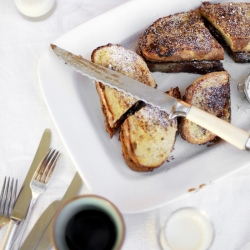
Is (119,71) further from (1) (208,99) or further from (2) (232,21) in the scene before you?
(2) (232,21)

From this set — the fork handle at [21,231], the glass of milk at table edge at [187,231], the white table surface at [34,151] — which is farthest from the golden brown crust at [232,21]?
the fork handle at [21,231]

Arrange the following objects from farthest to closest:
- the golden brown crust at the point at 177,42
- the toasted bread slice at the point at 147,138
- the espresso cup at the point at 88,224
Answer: the golden brown crust at the point at 177,42
the toasted bread slice at the point at 147,138
the espresso cup at the point at 88,224

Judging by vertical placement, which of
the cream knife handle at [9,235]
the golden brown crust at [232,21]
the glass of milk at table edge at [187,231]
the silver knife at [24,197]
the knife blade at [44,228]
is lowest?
the glass of milk at table edge at [187,231]

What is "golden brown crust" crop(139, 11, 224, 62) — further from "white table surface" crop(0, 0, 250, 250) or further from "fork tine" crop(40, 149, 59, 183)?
"fork tine" crop(40, 149, 59, 183)

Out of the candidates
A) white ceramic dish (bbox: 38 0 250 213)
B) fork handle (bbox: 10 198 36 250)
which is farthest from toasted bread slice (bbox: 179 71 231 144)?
fork handle (bbox: 10 198 36 250)

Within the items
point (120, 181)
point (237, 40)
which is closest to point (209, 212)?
point (120, 181)

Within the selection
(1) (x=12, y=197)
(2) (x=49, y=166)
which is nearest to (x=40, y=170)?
(2) (x=49, y=166)

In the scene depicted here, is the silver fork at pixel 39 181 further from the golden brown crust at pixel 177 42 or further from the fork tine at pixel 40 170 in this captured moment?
the golden brown crust at pixel 177 42
